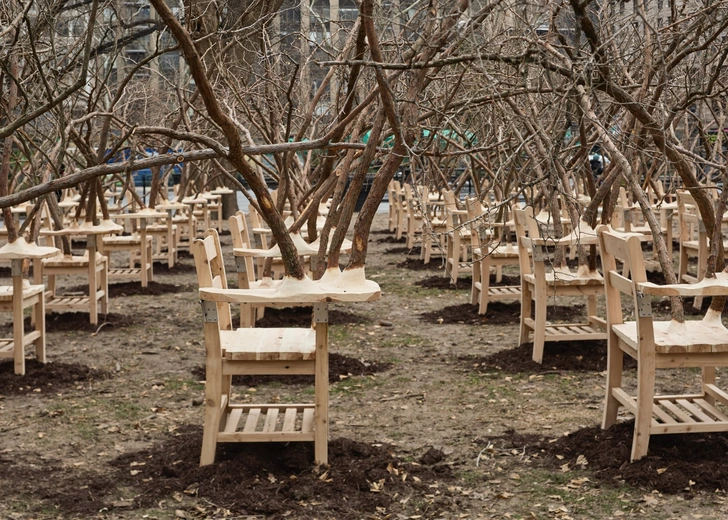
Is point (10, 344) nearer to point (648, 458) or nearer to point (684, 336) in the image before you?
point (648, 458)

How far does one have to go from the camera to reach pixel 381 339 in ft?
28.5

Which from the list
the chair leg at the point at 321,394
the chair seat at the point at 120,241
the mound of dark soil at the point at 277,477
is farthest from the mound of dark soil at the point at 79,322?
the chair leg at the point at 321,394

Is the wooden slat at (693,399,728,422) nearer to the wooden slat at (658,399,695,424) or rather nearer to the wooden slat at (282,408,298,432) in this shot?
the wooden slat at (658,399,695,424)

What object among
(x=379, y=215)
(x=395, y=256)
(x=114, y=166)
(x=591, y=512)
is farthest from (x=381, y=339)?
(x=379, y=215)

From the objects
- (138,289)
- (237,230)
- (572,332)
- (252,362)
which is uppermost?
(237,230)

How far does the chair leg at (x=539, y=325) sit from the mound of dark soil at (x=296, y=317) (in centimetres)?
228

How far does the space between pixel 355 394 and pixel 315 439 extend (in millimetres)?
1848

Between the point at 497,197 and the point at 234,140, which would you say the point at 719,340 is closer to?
the point at 234,140

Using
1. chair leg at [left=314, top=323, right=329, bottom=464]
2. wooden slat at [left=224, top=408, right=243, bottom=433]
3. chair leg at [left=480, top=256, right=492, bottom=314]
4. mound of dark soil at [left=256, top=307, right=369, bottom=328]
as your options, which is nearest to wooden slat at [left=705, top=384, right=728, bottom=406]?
chair leg at [left=314, top=323, right=329, bottom=464]

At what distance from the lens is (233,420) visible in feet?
16.8

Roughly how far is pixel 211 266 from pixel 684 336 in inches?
93.6

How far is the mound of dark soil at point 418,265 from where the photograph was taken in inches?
545

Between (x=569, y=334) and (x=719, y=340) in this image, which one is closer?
(x=719, y=340)

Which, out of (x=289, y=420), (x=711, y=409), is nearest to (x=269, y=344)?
(x=289, y=420)
